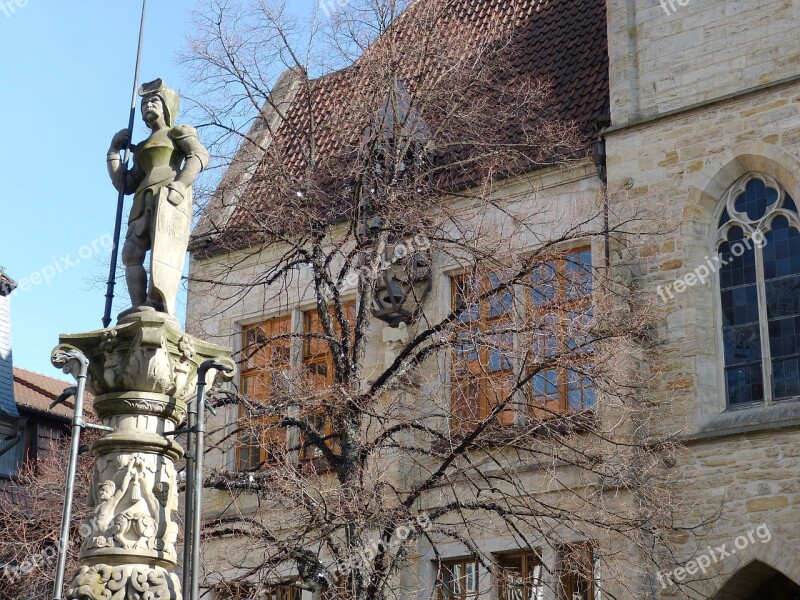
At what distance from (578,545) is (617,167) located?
5466 mm

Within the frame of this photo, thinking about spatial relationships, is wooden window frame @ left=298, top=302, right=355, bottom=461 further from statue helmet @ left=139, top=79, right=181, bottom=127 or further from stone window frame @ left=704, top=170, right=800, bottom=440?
statue helmet @ left=139, top=79, right=181, bottom=127

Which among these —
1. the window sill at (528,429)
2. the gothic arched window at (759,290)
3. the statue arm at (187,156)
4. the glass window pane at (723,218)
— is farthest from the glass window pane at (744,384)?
the statue arm at (187,156)

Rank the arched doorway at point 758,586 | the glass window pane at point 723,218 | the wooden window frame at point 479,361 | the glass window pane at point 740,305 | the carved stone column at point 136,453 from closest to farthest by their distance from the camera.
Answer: the carved stone column at point 136,453
the wooden window frame at point 479,361
the arched doorway at point 758,586
the glass window pane at point 740,305
the glass window pane at point 723,218

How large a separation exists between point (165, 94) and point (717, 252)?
28.7 ft

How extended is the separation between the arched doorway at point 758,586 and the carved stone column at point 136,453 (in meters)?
8.23

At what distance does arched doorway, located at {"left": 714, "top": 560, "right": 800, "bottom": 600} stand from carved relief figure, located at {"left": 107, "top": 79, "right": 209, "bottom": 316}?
8.33 metres

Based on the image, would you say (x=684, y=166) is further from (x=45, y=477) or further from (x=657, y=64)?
(x=45, y=477)

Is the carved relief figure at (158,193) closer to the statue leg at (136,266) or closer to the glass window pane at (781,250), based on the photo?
the statue leg at (136,266)

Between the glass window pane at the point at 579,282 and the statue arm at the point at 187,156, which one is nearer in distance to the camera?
the statue arm at the point at 187,156

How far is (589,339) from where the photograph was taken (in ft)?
44.0

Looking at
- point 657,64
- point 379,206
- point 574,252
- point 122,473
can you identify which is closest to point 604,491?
point 574,252

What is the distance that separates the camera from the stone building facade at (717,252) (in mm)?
14680

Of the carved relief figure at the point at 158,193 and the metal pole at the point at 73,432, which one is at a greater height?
the carved relief figure at the point at 158,193

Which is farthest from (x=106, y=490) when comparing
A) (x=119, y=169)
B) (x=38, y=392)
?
(x=38, y=392)
